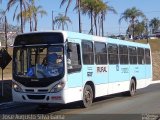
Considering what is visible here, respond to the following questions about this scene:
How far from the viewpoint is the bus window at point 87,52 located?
16.9 meters

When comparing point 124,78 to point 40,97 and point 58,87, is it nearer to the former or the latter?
point 58,87

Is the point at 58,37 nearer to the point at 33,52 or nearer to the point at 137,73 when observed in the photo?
the point at 33,52

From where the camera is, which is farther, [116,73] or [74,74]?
[116,73]

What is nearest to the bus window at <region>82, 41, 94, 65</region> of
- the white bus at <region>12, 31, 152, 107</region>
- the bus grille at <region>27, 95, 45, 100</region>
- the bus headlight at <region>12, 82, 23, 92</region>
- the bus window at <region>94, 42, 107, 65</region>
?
the white bus at <region>12, 31, 152, 107</region>

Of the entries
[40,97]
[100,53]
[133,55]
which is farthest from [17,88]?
[133,55]

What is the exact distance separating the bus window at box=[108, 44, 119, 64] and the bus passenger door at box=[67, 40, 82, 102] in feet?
11.6

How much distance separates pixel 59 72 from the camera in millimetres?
15133

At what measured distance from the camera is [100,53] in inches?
729

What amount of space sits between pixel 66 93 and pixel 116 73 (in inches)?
224

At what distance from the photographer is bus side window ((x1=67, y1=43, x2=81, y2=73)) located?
50.8ft

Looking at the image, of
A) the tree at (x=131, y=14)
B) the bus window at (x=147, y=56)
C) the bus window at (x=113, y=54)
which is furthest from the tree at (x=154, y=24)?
the bus window at (x=113, y=54)

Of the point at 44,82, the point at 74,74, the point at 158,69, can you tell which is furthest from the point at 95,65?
the point at 158,69

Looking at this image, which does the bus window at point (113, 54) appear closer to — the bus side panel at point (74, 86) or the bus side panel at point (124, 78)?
the bus side panel at point (124, 78)

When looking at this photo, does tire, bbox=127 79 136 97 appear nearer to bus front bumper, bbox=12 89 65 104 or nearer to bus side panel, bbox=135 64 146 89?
bus side panel, bbox=135 64 146 89
